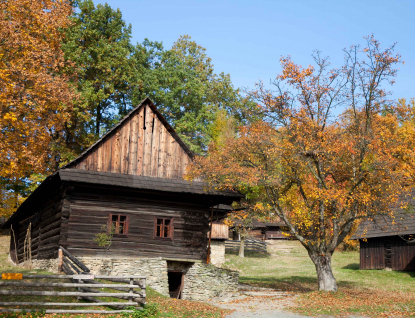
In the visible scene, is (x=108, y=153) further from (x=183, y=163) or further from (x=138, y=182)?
(x=183, y=163)

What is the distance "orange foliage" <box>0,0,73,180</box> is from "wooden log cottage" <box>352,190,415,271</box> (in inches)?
873

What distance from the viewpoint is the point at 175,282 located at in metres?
23.1

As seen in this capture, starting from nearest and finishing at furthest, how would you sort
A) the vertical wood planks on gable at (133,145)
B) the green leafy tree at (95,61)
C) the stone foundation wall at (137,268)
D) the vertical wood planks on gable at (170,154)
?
the stone foundation wall at (137,268) < the vertical wood planks on gable at (133,145) < the vertical wood planks on gable at (170,154) < the green leafy tree at (95,61)

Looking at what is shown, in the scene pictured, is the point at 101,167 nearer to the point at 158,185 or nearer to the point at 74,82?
the point at 158,185

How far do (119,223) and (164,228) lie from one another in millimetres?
2228

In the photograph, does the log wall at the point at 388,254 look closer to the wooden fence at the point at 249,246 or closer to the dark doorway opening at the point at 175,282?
the wooden fence at the point at 249,246

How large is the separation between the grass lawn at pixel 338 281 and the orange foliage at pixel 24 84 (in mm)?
16108

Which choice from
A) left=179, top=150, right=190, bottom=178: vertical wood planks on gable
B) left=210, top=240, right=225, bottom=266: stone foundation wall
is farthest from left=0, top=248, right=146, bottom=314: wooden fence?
left=210, top=240, right=225, bottom=266: stone foundation wall

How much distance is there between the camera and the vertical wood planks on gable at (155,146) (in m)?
22.0

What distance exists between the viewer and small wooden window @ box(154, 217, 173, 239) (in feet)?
70.5

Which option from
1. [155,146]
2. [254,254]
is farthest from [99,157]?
[254,254]

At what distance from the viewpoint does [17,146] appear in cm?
2717

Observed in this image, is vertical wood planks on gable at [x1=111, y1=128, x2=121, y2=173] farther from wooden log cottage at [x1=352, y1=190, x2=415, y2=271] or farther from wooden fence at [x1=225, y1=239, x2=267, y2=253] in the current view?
wooden fence at [x1=225, y1=239, x2=267, y2=253]

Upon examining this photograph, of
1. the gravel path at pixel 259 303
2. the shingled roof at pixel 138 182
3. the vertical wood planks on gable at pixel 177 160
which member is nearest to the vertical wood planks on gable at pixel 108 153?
the shingled roof at pixel 138 182
